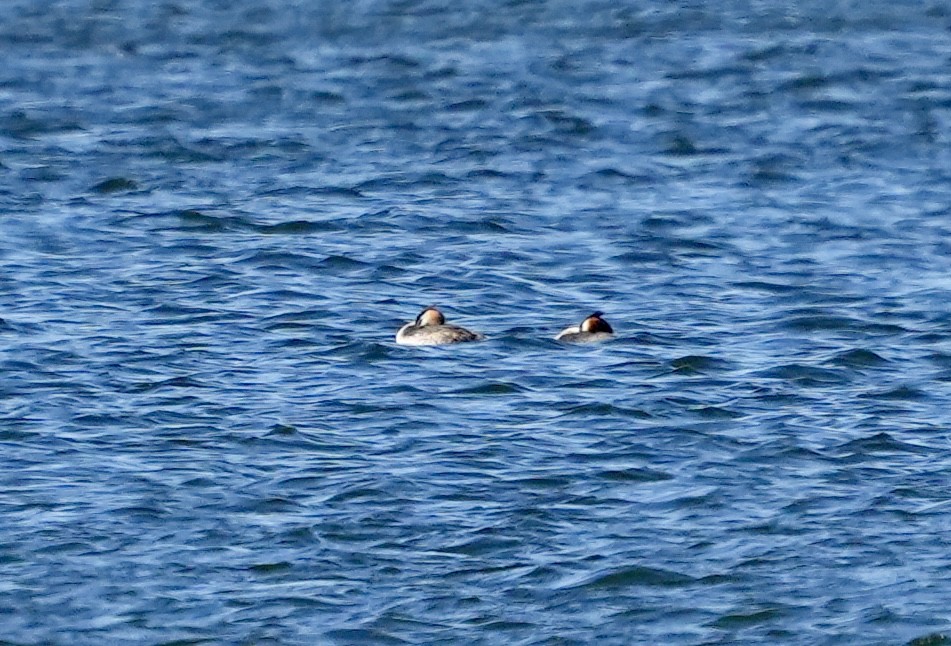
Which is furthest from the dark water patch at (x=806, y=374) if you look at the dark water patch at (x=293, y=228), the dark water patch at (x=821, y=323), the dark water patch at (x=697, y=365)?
the dark water patch at (x=293, y=228)

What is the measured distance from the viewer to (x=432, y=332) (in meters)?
17.7

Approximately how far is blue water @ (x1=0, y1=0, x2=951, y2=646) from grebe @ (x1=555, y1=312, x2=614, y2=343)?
0.73ft

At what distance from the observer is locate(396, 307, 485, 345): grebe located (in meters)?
17.6

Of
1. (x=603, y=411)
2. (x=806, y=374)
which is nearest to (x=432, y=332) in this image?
(x=603, y=411)

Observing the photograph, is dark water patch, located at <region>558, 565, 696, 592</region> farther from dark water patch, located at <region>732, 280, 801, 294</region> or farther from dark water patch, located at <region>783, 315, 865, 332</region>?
dark water patch, located at <region>732, 280, 801, 294</region>

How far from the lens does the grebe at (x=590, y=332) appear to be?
57.4ft

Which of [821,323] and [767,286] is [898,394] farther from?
[767,286]

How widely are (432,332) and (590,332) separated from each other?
1372 millimetres

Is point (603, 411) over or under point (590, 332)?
under

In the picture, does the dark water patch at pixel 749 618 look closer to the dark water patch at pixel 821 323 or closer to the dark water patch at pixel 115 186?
the dark water patch at pixel 821 323

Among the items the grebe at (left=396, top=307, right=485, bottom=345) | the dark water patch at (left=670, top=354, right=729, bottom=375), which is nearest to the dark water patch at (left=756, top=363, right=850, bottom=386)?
the dark water patch at (left=670, top=354, right=729, bottom=375)

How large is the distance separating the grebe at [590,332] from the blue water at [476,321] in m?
0.22

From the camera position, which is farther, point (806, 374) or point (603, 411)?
point (806, 374)

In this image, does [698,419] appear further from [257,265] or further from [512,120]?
[512,120]
